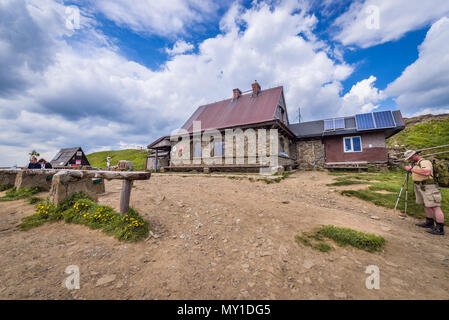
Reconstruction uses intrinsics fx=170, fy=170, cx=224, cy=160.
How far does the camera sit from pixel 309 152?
16906 millimetres

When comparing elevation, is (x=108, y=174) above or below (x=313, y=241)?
above

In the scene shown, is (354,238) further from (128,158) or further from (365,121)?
(128,158)

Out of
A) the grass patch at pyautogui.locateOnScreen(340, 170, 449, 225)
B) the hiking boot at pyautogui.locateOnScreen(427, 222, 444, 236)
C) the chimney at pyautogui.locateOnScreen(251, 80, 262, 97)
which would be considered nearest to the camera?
the hiking boot at pyautogui.locateOnScreen(427, 222, 444, 236)

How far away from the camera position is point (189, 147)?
1628 centimetres

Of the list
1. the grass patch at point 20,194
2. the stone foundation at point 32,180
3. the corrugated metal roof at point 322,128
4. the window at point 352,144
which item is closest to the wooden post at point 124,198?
the grass patch at point 20,194

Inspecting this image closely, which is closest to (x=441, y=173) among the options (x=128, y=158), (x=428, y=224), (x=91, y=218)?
(x=428, y=224)

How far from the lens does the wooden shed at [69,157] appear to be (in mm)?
23938

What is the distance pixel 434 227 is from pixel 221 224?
4.96m

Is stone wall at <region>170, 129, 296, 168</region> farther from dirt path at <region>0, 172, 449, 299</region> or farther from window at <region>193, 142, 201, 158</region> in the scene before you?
dirt path at <region>0, 172, 449, 299</region>

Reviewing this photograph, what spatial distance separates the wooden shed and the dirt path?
2518 cm

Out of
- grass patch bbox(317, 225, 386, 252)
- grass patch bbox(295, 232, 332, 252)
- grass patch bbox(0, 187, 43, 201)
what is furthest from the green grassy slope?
grass patch bbox(0, 187, 43, 201)

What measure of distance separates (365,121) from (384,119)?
3.86 ft

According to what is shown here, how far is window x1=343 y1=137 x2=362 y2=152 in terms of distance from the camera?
14.7 meters
